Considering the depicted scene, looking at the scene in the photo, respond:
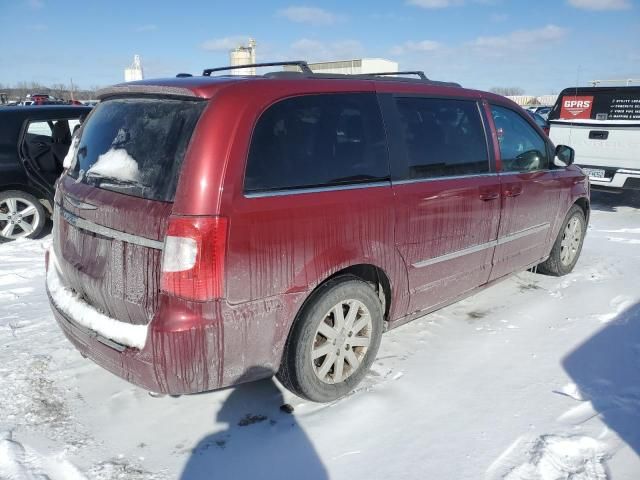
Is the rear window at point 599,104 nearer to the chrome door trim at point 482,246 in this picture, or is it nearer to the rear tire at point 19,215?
the chrome door trim at point 482,246

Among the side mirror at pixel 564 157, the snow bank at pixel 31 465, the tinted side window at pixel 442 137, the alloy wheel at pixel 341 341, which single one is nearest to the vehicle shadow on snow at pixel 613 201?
the side mirror at pixel 564 157

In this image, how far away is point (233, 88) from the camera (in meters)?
2.41

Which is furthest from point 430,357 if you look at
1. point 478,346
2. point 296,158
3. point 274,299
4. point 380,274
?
point 296,158

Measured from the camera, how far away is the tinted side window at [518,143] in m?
4.02

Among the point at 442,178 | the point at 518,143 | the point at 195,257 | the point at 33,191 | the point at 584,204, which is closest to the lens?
the point at 195,257

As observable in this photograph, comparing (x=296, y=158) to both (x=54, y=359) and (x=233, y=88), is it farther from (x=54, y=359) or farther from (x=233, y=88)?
(x=54, y=359)

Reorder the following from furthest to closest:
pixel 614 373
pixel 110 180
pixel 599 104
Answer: pixel 599 104 → pixel 614 373 → pixel 110 180

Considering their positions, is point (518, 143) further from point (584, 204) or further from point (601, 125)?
point (601, 125)

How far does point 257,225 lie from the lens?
2344mm

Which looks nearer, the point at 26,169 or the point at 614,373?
the point at 614,373

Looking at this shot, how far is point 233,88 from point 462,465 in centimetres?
209

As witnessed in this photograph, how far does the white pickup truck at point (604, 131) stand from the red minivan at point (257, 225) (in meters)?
5.68

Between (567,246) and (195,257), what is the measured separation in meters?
4.24

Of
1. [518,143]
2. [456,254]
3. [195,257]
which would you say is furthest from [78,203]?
[518,143]
